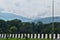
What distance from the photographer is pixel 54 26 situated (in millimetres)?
4094

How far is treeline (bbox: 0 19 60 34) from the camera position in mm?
4220

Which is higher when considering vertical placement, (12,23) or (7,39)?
(12,23)

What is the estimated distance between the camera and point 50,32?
4297 millimetres

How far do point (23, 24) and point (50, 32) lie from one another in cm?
68

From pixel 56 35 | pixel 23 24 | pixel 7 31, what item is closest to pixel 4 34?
pixel 7 31

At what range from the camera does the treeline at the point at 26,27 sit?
422cm

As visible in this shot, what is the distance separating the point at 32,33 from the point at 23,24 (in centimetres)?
41

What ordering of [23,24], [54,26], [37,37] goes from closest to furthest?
[54,26]
[23,24]
[37,37]

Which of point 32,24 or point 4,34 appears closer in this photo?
point 32,24

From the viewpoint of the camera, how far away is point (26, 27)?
14.1ft

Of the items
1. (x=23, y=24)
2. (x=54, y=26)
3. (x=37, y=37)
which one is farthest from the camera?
(x=37, y=37)

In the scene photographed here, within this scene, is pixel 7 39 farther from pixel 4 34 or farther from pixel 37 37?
pixel 37 37

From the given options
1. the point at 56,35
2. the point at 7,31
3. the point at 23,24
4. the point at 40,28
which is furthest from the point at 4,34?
the point at 56,35

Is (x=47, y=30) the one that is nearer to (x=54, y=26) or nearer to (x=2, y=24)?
(x=54, y=26)
